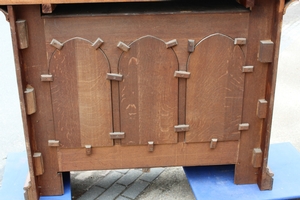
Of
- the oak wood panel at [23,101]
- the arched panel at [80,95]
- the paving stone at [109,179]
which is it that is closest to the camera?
the oak wood panel at [23,101]

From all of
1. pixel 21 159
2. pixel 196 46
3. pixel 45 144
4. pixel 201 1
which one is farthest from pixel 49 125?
pixel 201 1

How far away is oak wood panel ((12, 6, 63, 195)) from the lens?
2.20 m

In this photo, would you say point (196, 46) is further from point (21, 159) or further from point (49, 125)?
point (21, 159)

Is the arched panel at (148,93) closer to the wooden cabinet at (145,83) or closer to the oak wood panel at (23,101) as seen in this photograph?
the wooden cabinet at (145,83)

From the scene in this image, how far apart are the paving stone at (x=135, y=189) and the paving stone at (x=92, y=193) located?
18cm

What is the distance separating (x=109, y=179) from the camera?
3135 mm

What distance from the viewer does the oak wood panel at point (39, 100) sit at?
7.22ft

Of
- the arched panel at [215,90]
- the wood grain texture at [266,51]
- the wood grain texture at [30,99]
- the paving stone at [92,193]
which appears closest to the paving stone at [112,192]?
the paving stone at [92,193]

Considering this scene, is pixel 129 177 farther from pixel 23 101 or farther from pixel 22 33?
pixel 22 33

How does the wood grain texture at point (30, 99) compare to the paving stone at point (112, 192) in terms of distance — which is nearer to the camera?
the wood grain texture at point (30, 99)

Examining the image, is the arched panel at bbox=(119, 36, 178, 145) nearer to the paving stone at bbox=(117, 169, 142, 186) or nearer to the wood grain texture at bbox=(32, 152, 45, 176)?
the wood grain texture at bbox=(32, 152, 45, 176)

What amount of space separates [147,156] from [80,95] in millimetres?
576

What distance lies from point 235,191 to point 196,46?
0.98 metres

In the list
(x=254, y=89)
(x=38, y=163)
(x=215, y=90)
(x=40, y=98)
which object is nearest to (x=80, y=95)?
(x=40, y=98)
